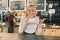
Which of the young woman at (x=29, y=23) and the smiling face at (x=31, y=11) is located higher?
the smiling face at (x=31, y=11)

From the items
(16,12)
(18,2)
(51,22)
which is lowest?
(51,22)

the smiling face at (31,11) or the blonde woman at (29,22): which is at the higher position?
the smiling face at (31,11)

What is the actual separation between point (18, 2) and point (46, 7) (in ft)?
2.97

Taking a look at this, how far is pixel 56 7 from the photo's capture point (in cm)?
495

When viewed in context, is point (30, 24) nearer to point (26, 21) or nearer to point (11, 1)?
point (26, 21)

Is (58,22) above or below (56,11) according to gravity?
below

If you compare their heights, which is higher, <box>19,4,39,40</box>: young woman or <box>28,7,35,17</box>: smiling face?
<box>28,7,35,17</box>: smiling face

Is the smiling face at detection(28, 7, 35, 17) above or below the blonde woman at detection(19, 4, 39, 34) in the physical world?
above

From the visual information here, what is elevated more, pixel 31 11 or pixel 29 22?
pixel 31 11

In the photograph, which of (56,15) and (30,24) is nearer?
(30,24)

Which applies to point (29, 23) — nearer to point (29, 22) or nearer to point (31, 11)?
point (29, 22)

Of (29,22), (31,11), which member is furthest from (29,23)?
(31,11)

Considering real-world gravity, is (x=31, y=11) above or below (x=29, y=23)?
above

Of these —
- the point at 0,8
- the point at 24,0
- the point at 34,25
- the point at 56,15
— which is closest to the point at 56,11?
the point at 56,15
